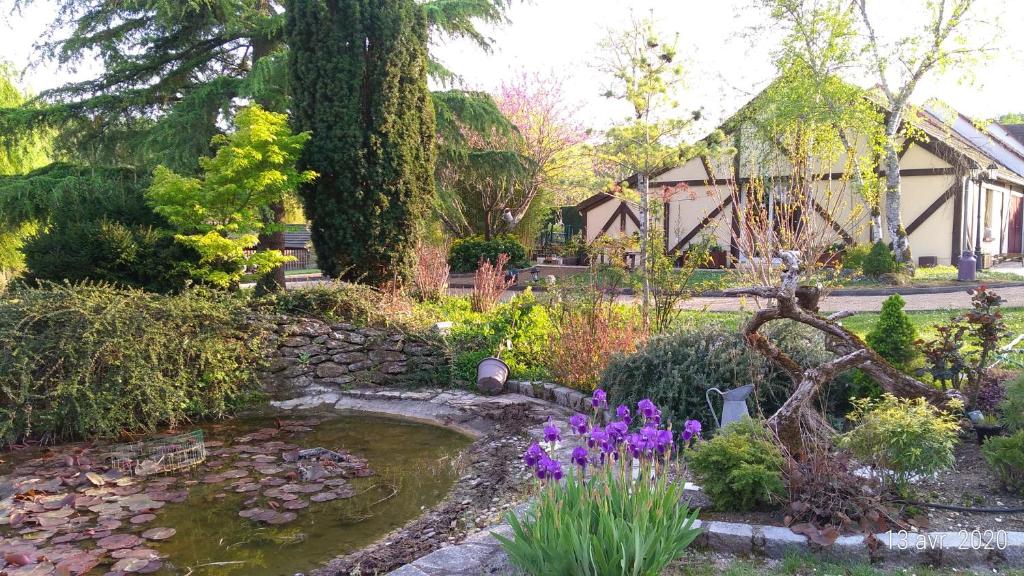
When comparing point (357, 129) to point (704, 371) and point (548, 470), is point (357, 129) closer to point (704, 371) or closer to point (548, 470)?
point (704, 371)

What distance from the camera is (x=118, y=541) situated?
3525 mm

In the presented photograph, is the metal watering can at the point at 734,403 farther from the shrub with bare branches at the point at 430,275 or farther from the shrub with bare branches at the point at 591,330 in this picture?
the shrub with bare branches at the point at 430,275

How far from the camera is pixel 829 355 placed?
4723 mm

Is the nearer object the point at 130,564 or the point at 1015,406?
the point at 130,564

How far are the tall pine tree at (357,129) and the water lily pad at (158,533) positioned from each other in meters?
5.25

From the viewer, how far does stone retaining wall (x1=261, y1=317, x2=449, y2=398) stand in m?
6.94

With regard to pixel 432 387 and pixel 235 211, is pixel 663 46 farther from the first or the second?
pixel 235 211

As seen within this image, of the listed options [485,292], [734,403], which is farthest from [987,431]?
[485,292]

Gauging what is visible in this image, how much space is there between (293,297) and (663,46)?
16.8ft

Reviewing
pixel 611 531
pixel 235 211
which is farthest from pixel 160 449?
pixel 611 531

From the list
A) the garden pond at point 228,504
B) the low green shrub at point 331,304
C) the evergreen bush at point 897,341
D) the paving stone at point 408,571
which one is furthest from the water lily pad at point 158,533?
the evergreen bush at point 897,341

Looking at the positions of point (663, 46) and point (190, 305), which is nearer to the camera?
point (190, 305)

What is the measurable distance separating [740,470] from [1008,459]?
1.36m

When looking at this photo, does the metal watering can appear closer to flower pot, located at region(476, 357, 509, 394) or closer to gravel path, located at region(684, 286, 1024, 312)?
flower pot, located at region(476, 357, 509, 394)
